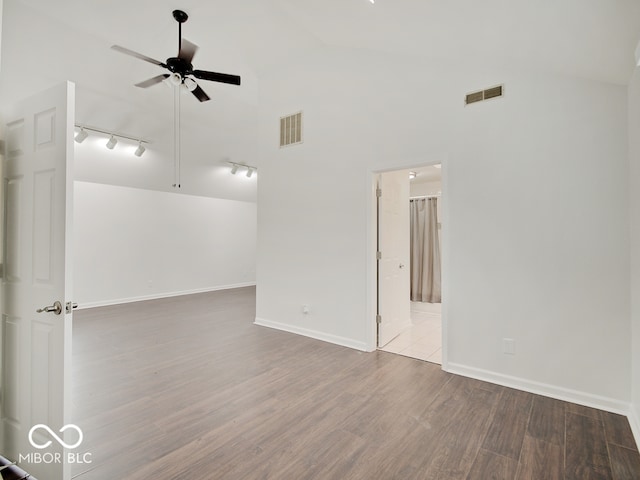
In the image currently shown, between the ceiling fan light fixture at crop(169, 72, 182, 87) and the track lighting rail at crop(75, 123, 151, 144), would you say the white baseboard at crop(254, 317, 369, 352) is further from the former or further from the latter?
the track lighting rail at crop(75, 123, 151, 144)

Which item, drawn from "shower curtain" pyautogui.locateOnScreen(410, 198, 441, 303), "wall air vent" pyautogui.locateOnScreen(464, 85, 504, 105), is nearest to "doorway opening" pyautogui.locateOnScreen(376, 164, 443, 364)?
"shower curtain" pyautogui.locateOnScreen(410, 198, 441, 303)

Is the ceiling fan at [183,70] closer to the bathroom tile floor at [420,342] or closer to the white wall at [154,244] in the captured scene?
the bathroom tile floor at [420,342]

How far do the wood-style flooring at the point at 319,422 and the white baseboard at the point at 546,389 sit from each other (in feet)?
0.27

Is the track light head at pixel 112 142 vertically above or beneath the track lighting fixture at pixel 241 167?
beneath

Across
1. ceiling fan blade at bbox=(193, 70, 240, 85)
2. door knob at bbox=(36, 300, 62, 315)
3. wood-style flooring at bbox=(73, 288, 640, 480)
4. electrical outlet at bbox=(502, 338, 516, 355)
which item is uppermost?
ceiling fan blade at bbox=(193, 70, 240, 85)

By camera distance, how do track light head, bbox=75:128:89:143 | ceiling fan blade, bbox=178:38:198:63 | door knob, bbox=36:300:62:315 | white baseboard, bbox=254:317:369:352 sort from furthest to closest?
1. track light head, bbox=75:128:89:143
2. white baseboard, bbox=254:317:369:352
3. ceiling fan blade, bbox=178:38:198:63
4. door knob, bbox=36:300:62:315

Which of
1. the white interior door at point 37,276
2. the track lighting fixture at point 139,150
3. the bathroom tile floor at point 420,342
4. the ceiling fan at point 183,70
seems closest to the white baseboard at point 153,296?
the track lighting fixture at point 139,150

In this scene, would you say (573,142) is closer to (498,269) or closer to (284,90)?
(498,269)

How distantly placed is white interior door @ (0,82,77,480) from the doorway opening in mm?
2890

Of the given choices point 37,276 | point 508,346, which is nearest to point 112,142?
point 37,276

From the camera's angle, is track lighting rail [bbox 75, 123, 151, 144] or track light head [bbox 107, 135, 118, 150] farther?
track light head [bbox 107, 135, 118, 150]

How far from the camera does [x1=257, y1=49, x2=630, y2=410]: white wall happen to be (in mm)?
2400

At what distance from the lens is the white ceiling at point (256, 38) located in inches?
81.6

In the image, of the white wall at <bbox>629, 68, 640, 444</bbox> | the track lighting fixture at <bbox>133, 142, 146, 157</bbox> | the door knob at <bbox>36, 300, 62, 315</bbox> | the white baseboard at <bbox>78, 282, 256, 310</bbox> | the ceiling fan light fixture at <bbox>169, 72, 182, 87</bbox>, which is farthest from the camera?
the white baseboard at <bbox>78, 282, 256, 310</bbox>
